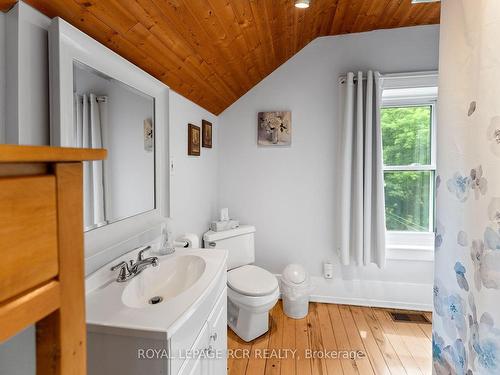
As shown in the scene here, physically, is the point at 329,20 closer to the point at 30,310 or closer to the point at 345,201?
the point at 345,201

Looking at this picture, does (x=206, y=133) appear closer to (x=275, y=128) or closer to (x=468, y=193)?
(x=275, y=128)

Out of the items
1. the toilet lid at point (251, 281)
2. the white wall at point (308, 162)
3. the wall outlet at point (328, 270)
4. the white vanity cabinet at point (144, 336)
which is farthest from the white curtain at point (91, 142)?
the wall outlet at point (328, 270)

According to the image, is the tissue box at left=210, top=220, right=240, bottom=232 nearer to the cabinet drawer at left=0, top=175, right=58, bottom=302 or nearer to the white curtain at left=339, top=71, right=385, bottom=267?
the white curtain at left=339, top=71, right=385, bottom=267

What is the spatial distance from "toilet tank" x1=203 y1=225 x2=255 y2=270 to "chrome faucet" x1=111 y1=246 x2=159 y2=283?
0.97 m

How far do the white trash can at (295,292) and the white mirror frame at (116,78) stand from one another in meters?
1.27

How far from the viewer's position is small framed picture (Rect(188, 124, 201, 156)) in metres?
2.12

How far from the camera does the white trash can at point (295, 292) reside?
94.7 inches

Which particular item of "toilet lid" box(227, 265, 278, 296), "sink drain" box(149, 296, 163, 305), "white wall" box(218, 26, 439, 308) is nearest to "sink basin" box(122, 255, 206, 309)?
"sink drain" box(149, 296, 163, 305)

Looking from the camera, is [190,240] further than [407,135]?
No

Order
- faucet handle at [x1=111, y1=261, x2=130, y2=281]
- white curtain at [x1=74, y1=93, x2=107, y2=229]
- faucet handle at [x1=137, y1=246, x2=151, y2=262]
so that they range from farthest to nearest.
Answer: faucet handle at [x1=137, y1=246, x2=151, y2=262] < faucet handle at [x1=111, y1=261, x2=130, y2=281] < white curtain at [x1=74, y1=93, x2=107, y2=229]

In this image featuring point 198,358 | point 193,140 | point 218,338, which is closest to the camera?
point 198,358

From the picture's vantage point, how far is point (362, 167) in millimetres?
2438

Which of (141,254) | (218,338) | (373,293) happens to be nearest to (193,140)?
(141,254)

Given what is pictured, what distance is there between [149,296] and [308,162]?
1.87 metres
